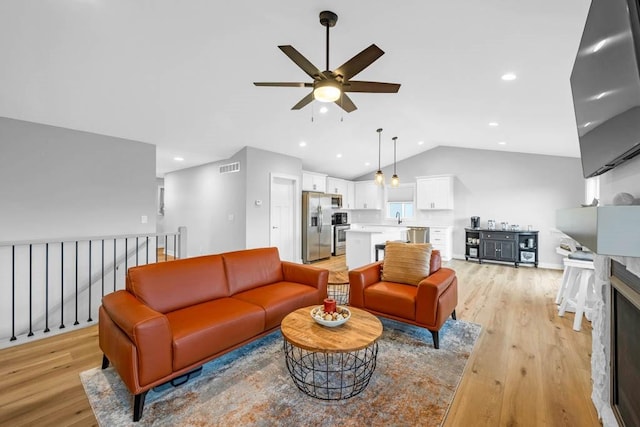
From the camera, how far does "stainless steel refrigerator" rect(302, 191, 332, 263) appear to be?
6.57 m

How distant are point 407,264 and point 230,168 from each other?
13.5 feet

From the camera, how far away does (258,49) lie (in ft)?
9.14

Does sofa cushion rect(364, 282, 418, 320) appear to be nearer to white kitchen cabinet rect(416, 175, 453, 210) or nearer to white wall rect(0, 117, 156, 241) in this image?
white wall rect(0, 117, 156, 241)

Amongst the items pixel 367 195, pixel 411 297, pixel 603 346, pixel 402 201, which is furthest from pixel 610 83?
pixel 367 195

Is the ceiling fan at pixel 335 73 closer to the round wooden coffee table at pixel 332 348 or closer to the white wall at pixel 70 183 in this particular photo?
the round wooden coffee table at pixel 332 348

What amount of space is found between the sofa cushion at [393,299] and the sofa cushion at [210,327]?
1149 mm

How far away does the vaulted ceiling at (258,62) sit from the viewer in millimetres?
2119

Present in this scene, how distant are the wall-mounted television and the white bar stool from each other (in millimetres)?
2259

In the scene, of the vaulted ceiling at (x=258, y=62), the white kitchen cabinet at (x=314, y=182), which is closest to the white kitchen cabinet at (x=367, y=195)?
the white kitchen cabinet at (x=314, y=182)

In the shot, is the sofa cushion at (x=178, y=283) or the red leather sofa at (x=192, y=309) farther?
the sofa cushion at (x=178, y=283)

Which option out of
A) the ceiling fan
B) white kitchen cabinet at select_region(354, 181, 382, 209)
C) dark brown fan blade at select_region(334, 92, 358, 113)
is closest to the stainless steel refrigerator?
white kitchen cabinet at select_region(354, 181, 382, 209)

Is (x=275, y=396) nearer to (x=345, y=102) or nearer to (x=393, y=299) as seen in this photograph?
(x=393, y=299)

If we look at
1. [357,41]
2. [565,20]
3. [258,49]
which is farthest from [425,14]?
[258,49]

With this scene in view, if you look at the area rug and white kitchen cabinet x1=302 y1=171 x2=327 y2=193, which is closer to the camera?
the area rug
